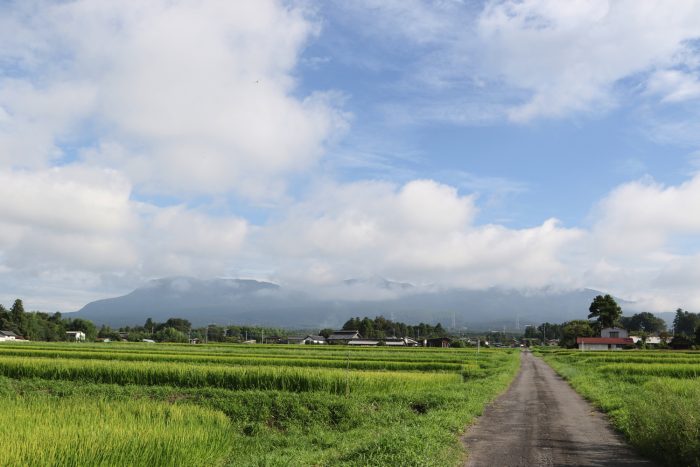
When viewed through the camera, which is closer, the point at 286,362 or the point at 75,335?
the point at 286,362

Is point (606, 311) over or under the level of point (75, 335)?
over

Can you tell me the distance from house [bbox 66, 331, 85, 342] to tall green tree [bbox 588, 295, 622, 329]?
116058mm

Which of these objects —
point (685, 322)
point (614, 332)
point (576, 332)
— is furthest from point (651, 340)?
point (685, 322)

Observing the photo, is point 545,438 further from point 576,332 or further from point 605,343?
point 576,332

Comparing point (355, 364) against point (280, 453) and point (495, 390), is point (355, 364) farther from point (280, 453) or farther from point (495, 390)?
point (280, 453)

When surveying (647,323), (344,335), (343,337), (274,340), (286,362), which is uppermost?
(647,323)

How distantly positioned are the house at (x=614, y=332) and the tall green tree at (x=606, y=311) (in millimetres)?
10531

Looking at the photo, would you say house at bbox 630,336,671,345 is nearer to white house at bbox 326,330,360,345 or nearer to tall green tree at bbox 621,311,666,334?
tall green tree at bbox 621,311,666,334

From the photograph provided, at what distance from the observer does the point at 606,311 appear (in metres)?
116

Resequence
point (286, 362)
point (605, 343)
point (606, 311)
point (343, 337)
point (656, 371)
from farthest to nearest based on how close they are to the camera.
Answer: point (343, 337) → point (606, 311) → point (605, 343) → point (286, 362) → point (656, 371)

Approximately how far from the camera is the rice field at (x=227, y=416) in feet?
34.4

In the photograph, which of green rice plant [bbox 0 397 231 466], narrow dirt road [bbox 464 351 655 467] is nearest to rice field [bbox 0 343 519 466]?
green rice plant [bbox 0 397 231 466]

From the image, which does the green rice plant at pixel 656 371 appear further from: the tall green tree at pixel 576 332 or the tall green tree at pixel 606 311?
the tall green tree at pixel 606 311

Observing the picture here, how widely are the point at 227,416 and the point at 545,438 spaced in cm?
1074
